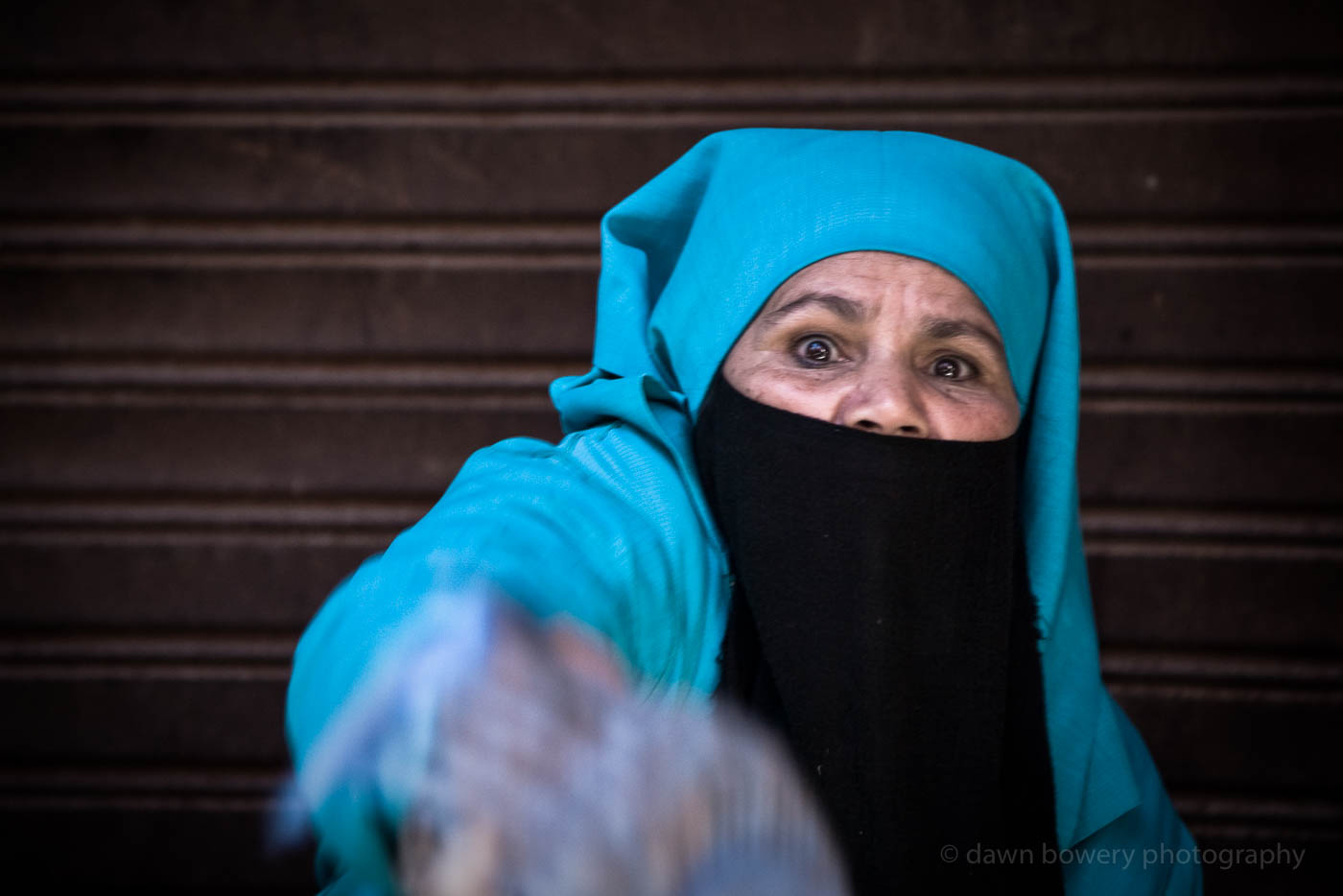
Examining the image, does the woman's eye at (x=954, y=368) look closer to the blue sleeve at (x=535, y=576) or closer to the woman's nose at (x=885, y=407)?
the woman's nose at (x=885, y=407)

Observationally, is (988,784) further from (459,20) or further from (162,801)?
(162,801)

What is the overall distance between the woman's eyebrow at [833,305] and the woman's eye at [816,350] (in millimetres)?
51

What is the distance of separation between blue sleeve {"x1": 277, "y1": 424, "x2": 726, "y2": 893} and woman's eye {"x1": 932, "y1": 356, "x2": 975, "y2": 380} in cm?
51

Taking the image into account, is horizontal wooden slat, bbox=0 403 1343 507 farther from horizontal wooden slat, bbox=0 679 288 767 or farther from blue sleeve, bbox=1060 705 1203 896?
blue sleeve, bbox=1060 705 1203 896

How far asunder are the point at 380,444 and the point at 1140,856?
2.16 m

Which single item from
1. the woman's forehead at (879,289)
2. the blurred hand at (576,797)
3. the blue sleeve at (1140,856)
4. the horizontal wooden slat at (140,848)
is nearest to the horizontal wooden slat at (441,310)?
the woman's forehead at (879,289)

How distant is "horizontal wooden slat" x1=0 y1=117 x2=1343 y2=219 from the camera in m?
2.34

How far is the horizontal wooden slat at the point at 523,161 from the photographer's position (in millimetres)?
2338

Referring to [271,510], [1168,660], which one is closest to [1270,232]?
[1168,660]

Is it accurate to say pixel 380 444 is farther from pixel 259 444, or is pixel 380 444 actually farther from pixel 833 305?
pixel 833 305

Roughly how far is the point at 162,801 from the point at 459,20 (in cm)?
259

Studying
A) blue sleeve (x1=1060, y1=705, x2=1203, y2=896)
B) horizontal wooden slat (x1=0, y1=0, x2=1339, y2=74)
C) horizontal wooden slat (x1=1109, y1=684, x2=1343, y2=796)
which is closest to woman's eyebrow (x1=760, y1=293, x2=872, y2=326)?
blue sleeve (x1=1060, y1=705, x2=1203, y2=896)

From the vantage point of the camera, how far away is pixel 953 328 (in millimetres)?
1357

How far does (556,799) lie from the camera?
48 centimetres
